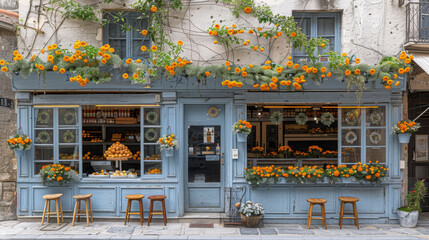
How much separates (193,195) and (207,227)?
1098 mm

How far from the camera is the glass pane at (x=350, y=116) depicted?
8711 mm

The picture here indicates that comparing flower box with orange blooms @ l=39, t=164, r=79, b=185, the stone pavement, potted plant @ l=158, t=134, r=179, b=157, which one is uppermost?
potted plant @ l=158, t=134, r=179, b=157

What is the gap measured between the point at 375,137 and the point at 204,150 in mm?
4428

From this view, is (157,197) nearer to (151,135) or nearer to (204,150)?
(151,135)

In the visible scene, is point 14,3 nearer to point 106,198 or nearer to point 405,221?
point 106,198

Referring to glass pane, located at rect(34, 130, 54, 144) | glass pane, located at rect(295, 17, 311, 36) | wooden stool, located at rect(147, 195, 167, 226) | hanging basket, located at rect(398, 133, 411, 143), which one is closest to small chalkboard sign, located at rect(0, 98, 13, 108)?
glass pane, located at rect(34, 130, 54, 144)

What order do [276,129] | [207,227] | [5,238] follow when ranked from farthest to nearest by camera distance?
[276,129] < [207,227] < [5,238]

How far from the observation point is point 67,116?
28.4 ft

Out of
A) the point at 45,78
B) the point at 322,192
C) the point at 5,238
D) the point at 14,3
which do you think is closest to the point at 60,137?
the point at 45,78

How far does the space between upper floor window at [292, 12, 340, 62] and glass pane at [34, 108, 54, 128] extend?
6.53 m

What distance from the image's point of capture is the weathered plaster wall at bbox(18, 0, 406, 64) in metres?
8.54

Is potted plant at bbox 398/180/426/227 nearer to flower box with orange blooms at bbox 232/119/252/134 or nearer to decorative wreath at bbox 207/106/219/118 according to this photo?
flower box with orange blooms at bbox 232/119/252/134

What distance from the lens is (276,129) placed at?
1349 cm

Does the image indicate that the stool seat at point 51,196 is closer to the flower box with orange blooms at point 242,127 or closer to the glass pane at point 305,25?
the flower box with orange blooms at point 242,127
